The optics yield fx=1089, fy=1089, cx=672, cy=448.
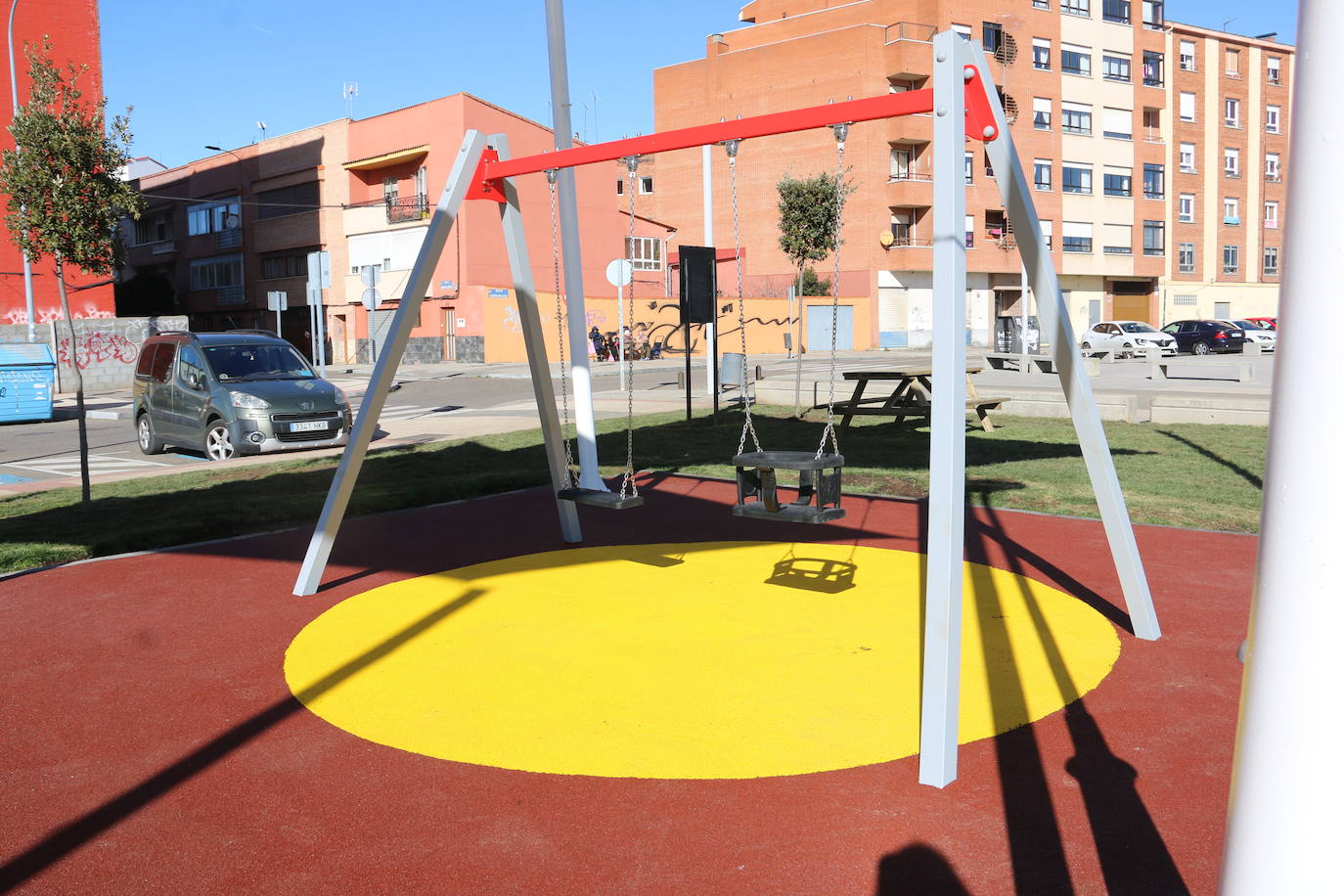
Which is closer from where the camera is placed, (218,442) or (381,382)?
(381,382)

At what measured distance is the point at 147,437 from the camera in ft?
50.8

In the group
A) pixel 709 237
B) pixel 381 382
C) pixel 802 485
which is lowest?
pixel 802 485

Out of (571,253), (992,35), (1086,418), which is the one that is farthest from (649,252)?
(1086,418)

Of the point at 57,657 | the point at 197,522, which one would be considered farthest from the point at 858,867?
the point at 197,522

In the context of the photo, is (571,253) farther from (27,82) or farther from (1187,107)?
(1187,107)

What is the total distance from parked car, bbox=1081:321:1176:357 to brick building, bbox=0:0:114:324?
3257 cm

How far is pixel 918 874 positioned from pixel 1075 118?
57277 mm

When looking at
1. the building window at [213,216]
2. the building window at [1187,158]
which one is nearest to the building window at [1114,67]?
the building window at [1187,158]

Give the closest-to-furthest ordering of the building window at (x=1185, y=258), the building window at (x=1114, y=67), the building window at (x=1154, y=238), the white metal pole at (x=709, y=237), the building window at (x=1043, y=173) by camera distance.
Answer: the white metal pole at (x=709, y=237) < the building window at (x=1043, y=173) < the building window at (x=1114, y=67) < the building window at (x=1154, y=238) < the building window at (x=1185, y=258)

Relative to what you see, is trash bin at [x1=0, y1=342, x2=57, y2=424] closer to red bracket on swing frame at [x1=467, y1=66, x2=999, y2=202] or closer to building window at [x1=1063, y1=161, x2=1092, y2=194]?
red bracket on swing frame at [x1=467, y1=66, x2=999, y2=202]

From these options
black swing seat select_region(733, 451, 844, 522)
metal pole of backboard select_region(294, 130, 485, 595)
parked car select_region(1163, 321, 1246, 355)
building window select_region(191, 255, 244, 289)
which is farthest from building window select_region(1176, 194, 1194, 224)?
metal pole of backboard select_region(294, 130, 485, 595)

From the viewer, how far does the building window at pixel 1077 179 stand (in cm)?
5388

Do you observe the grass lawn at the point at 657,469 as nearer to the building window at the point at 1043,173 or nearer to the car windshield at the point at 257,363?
the car windshield at the point at 257,363

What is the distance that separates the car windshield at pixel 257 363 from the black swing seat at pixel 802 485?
407 inches
